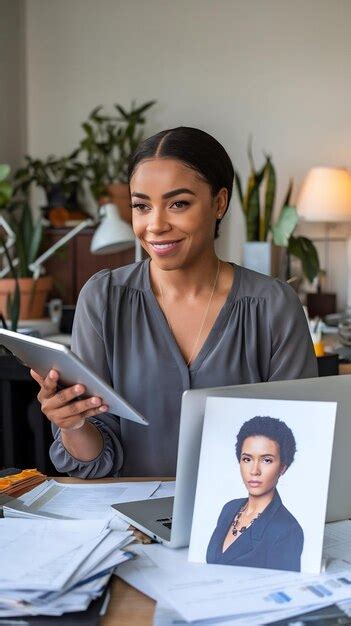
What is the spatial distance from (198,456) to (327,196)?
12.7ft

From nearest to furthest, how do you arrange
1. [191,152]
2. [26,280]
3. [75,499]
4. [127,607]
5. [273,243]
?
[127,607], [75,499], [191,152], [26,280], [273,243]

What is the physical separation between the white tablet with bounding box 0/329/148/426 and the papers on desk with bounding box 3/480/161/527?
0.19 meters

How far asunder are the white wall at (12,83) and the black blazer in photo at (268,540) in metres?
4.60

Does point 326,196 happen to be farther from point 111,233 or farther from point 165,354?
point 165,354

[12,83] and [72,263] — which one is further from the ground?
[12,83]

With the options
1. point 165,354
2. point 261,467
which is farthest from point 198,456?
point 165,354

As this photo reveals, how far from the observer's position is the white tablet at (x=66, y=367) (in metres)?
1.20

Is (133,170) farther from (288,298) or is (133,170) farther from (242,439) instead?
(242,439)

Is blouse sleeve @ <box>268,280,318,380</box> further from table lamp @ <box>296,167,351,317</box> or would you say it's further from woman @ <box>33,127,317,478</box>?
table lamp @ <box>296,167,351,317</box>

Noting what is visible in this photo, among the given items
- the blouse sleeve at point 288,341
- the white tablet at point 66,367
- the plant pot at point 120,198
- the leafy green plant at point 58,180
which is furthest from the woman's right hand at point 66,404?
the leafy green plant at point 58,180

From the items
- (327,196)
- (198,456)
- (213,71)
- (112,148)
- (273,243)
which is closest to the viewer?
(198,456)

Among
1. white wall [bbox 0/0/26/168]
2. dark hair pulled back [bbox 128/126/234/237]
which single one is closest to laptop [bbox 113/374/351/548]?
dark hair pulled back [bbox 128/126/234/237]

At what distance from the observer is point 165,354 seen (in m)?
1.70

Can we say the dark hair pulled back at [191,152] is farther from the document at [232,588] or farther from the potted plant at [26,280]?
the potted plant at [26,280]
